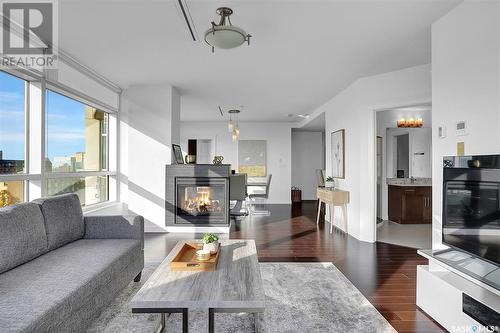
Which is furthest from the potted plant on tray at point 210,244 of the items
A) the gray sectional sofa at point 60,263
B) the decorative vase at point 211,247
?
the gray sectional sofa at point 60,263

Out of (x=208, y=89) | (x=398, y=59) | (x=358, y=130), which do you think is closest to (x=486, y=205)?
(x=398, y=59)

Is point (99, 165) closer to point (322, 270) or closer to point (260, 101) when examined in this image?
point (260, 101)

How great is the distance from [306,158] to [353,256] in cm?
650

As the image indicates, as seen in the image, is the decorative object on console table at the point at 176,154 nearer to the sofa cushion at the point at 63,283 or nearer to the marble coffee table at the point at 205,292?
the sofa cushion at the point at 63,283

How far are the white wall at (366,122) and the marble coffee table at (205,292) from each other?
10.1 feet

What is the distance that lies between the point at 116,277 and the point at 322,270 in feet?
6.98

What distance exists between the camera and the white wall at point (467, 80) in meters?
2.15

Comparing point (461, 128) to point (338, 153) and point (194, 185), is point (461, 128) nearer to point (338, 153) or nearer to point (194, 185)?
point (338, 153)

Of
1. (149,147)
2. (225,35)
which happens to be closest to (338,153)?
(149,147)

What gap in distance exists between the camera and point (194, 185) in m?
5.17

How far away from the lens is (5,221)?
6.70 feet

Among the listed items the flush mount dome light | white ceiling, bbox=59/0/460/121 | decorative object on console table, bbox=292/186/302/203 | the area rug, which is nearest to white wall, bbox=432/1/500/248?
white ceiling, bbox=59/0/460/121

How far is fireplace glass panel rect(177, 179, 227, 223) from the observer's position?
17.0 feet

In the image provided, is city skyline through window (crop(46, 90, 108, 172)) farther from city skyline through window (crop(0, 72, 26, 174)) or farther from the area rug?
the area rug
